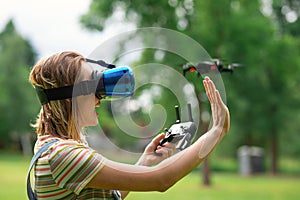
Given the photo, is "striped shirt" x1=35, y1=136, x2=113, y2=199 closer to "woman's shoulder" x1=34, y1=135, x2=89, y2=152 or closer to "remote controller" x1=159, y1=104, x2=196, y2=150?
"woman's shoulder" x1=34, y1=135, x2=89, y2=152

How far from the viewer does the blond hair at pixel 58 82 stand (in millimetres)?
1681

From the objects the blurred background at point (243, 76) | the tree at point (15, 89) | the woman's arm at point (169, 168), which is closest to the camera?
the woman's arm at point (169, 168)

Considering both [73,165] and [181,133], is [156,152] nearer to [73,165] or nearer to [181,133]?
[181,133]

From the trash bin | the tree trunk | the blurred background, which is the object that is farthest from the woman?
the tree trunk

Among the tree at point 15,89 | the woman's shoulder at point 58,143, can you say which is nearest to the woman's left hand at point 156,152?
the woman's shoulder at point 58,143

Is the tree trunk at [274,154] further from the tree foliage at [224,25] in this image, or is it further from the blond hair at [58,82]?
the blond hair at [58,82]

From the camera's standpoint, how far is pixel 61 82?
1.69 metres

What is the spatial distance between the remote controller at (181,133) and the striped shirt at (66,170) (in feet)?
0.89

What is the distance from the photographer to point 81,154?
1.57 metres

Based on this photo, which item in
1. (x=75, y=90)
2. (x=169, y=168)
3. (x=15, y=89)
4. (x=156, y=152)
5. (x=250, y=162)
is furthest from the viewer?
(x=15, y=89)

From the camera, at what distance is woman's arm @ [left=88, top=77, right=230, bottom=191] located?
5.04 ft

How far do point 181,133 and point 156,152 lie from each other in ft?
0.48

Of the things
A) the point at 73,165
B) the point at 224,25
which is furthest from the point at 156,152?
the point at 224,25

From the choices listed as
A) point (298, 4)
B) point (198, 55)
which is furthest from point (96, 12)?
point (198, 55)
